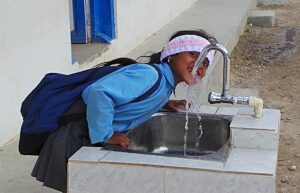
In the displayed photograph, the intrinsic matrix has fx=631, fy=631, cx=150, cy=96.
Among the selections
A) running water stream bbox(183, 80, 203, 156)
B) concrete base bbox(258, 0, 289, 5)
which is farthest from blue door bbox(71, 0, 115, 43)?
concrete base bbox(258, 0, 289, 5)

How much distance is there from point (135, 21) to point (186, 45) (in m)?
4.31

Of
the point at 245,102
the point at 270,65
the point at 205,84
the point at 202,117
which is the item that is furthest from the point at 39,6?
the point at 270,65

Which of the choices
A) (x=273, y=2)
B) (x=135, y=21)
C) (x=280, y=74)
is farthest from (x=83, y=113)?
(x=273, y=2)

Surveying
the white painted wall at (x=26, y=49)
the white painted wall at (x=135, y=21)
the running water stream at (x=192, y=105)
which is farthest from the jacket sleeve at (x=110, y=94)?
the white painted wall at (x=135, y=21)

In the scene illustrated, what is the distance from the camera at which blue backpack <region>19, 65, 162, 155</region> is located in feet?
8.37

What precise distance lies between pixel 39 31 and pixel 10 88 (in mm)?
564

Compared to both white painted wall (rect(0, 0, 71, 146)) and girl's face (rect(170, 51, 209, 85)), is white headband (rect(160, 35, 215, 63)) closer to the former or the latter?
girl's face (rect(170, 51, 209, 85))

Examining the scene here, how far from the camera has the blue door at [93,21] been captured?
19.2ft

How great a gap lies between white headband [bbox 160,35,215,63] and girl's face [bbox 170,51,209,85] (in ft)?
0.06

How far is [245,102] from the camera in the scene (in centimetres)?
251

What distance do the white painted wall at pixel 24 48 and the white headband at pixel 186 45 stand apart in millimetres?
1504

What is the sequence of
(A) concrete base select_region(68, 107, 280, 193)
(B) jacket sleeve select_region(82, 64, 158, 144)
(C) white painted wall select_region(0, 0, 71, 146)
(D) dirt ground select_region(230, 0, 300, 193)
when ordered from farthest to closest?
(D) dirt ground select_region(230, 0, 300, 193)
(C) white painted wall select_region(0, 0, 71, 146)
(B) jacket sleeve select_region(82, 64, 158, 144)
(A) concrete base select_region(68, 107, 280, 193)

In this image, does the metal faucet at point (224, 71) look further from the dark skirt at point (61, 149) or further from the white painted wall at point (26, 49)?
the white painted wall at point (26, 49)

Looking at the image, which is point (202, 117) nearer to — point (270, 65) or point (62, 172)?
point (62, 172)
